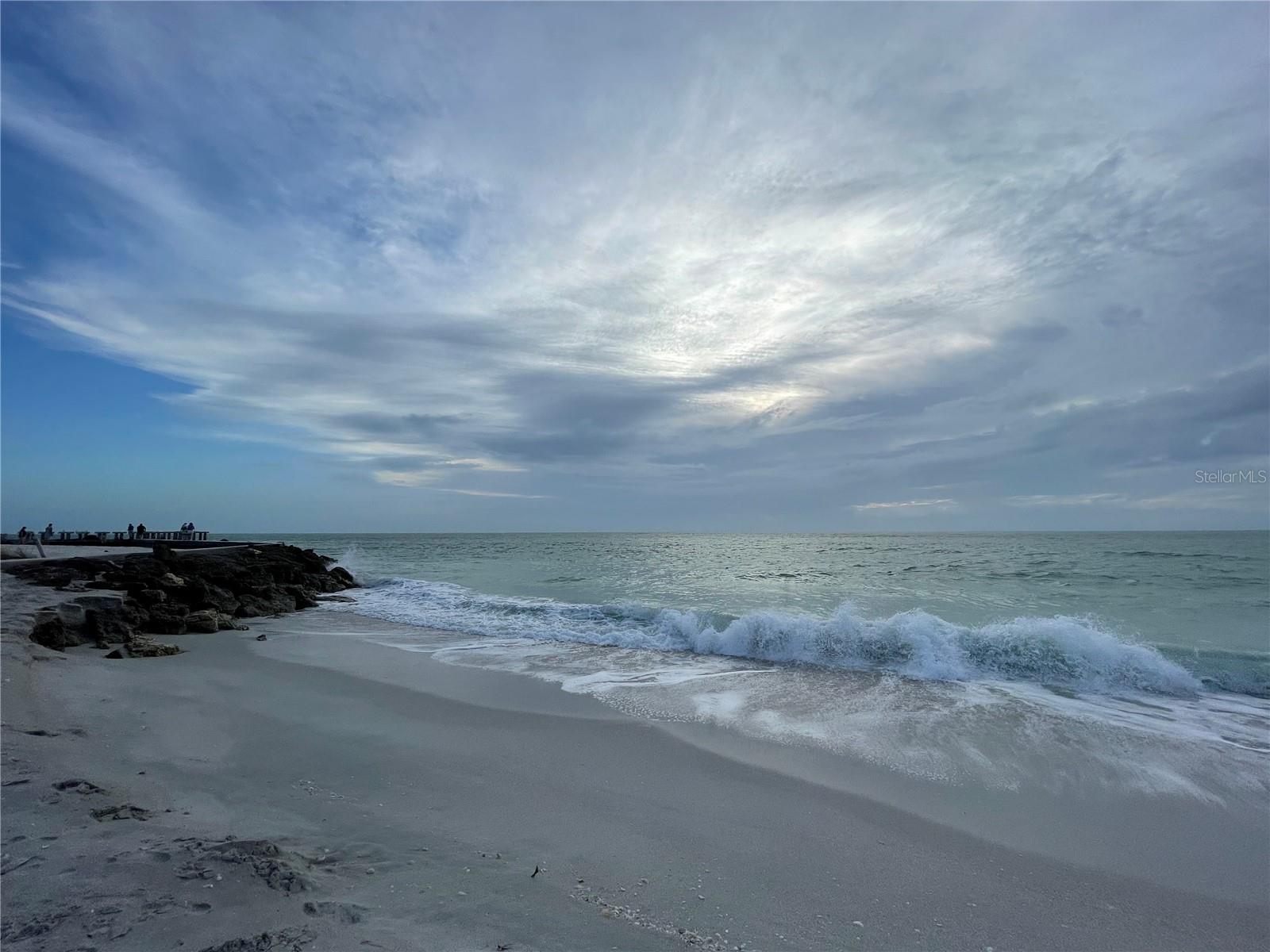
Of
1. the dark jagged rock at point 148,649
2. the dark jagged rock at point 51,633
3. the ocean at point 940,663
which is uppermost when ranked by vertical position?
the dark jagged rock at point 51,633

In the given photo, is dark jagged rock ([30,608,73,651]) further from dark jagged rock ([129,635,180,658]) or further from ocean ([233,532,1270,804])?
ocean ([233,532,1270,804])

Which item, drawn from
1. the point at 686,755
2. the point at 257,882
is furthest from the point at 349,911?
the point at 686,755

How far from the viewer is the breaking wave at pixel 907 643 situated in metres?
10.6

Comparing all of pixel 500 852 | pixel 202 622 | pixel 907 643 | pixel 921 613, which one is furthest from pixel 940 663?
pixel 202 622

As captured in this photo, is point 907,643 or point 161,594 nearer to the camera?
point 907,643

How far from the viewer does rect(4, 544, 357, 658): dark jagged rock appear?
37.6ft

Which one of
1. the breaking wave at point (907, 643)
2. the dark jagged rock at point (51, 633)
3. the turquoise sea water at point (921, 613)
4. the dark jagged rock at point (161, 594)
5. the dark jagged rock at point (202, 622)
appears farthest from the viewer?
the dark jagged rock at point (202, 622)

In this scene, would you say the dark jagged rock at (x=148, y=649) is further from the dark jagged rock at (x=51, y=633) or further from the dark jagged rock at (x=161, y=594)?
the dark jagged rock at (x=51, y=633)

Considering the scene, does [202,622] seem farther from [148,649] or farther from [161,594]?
[148,649]

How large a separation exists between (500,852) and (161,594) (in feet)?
47.7

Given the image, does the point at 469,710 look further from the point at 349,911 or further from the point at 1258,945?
the point at 1258,945

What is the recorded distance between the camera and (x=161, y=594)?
14.5 meters

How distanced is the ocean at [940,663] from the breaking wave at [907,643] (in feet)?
0.13

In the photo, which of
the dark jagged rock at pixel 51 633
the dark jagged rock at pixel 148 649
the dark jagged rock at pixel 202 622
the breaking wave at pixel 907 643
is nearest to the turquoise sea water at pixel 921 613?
the breaking wave at pixel 907 643
